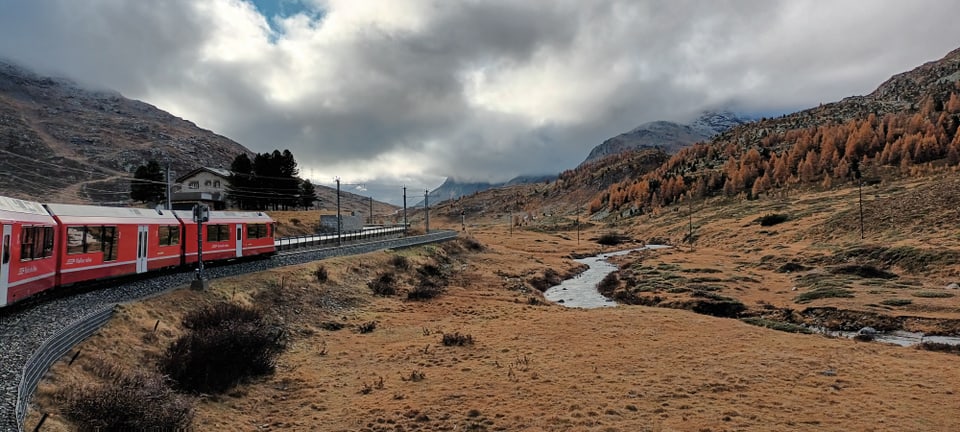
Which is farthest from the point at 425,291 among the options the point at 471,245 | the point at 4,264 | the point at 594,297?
the point at 471,245

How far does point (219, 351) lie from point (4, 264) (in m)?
6.44

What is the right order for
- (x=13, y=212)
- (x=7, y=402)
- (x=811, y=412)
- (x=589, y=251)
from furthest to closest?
(x=589, y=251) < (x=13, y=212) < (x=811, y=412) < (x=7, y=402)

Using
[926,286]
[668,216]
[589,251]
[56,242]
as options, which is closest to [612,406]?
[56,242]

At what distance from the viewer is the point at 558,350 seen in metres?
21.8

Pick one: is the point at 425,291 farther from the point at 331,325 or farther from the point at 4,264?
the point at 4,264

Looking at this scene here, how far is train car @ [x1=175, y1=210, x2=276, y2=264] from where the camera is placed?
27.5 metres

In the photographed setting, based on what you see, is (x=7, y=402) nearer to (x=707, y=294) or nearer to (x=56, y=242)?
(x=56, y=242)

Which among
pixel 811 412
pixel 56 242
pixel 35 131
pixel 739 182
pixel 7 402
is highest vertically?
pixel 35 131

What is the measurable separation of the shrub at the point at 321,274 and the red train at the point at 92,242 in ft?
18.1

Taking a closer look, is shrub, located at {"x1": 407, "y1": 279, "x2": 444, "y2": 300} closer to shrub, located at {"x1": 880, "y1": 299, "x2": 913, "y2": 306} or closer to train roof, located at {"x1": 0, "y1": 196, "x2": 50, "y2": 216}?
train roof, located at {"x1": 0, "y1": 196, "x2": 50, "y2": 216}

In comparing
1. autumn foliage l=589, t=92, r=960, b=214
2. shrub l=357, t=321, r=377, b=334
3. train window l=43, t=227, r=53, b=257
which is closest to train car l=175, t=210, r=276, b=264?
train window l=43, t=227, r=53, b=257

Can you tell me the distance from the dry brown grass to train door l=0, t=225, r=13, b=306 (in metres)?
2.95

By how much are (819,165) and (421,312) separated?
493ft

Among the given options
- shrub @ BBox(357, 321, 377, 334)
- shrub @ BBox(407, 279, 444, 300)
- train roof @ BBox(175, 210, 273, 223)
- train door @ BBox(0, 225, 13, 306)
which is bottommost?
shrub @ BBox(357, 321, 377, 334)
